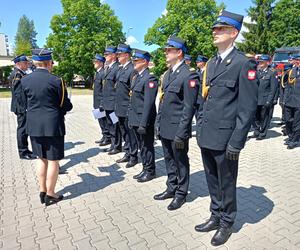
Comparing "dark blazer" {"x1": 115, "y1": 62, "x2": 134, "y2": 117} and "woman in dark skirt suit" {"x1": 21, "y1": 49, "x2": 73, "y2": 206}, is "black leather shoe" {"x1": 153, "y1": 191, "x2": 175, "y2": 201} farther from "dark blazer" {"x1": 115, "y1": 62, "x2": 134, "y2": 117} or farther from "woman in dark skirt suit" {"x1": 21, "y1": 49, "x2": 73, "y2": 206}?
"dark blazer" {"x1": 115, "y1": 62, "x2": 134, "y2": 117}

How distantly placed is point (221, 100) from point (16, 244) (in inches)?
105

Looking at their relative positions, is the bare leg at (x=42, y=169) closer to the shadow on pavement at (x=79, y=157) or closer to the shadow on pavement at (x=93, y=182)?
the shadow on pavement at (x=93, y=182)

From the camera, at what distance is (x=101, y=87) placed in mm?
6977

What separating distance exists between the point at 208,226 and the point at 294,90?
4757 mm

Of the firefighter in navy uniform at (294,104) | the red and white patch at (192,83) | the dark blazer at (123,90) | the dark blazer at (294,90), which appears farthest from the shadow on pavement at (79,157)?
the dark blazer at (294,90)

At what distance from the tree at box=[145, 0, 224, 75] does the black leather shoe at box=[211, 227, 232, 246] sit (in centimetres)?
3403

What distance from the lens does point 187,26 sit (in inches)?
1423

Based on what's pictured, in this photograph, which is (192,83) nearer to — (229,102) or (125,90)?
(229,102)

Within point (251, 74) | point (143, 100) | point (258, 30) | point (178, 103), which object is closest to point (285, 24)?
point (258, 30)

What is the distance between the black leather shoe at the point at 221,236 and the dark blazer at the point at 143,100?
6.36 feet

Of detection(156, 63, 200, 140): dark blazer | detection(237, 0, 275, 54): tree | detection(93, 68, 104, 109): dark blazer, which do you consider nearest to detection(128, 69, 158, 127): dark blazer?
detection(156, 63, 200, 140): dark blazer

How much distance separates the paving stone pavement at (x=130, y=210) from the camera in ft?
10.5

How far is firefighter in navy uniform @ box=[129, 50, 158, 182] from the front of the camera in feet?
14.6

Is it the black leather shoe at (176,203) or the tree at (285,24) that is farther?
the tree at (285,24)
